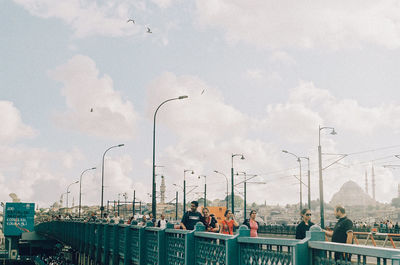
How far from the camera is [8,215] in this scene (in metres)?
48.8

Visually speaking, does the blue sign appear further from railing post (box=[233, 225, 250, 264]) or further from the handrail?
the handrail

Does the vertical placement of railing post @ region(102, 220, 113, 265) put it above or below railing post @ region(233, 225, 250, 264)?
below

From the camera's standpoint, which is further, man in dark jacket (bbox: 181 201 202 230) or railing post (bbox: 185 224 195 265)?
man in dark jacket (bbox: 181 201 202 230)

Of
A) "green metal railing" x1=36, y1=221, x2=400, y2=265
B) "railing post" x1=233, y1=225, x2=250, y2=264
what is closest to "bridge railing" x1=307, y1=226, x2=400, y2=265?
"green metal railing" x1=36, y1=221, x2=400, y2=265

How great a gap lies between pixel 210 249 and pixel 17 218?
42.7 metres

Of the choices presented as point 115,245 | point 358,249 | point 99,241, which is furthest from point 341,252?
point 99,241

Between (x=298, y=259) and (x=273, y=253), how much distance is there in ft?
2.84

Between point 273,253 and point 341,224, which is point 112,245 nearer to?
point 341,224

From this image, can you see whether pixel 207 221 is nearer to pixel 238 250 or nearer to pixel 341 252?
pixel 238 250

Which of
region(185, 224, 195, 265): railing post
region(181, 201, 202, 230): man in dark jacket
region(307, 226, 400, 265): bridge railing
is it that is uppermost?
region(181, 201, 202, 230): man in dark jacket

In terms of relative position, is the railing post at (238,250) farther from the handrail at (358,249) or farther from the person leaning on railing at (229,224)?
the person leaning on railing at (229,224)

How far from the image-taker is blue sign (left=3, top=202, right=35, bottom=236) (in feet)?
159

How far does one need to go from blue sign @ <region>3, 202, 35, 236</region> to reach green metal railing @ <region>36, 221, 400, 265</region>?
26.2 metres

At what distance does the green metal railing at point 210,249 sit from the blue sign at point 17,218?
26238 millimetres
